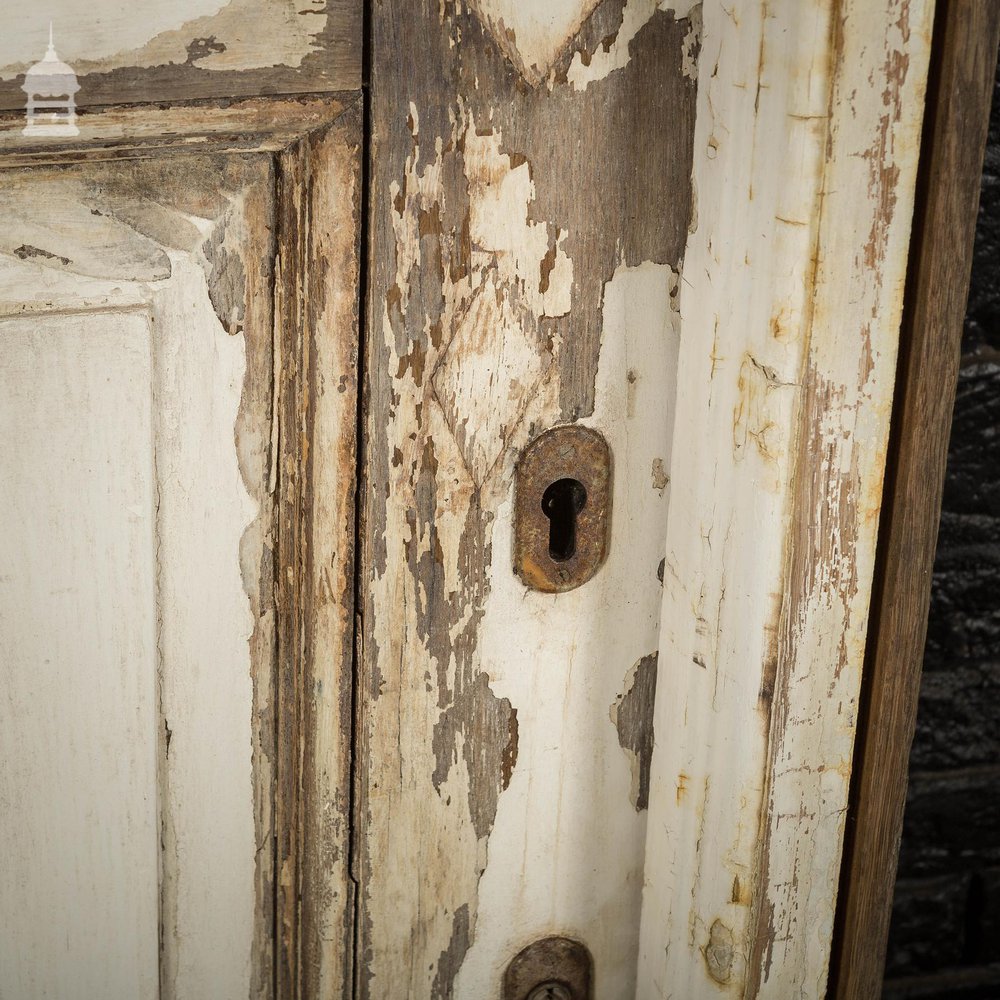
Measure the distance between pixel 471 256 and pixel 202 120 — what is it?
0.64 ft

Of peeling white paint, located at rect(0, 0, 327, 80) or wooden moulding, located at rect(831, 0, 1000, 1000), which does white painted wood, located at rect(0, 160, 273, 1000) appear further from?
wooden moulding, located at rect(831, 0, 1000, 1000)

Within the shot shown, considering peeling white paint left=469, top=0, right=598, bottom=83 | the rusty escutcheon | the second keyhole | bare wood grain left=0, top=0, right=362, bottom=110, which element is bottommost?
the rusty escutcheon

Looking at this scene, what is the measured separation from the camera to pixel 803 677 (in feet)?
2.78

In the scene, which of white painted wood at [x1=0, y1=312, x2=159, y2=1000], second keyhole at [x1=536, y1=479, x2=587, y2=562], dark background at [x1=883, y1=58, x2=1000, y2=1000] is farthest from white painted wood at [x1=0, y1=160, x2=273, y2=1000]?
dark background at [x1=883, y1=58, x2=1000, y2=1000]

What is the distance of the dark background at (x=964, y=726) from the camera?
50.4 inches

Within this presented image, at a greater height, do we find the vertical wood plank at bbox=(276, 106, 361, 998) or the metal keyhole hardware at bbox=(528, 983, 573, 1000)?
the vertical wood plank at bbox=(276, 106, 361, 998)

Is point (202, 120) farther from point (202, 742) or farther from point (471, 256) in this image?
point (202, 742)

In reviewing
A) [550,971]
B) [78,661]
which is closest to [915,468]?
[550,971]

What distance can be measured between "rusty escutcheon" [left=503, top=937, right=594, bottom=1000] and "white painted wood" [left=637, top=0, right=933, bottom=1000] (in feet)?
0.20

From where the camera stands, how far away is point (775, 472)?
80 centimetres

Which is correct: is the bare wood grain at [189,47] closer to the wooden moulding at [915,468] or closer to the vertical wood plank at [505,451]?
the vertical wood plank at [505,451]

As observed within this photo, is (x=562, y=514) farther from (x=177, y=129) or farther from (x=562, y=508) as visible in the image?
(x=177, y=129)

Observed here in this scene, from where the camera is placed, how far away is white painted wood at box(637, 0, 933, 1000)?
0.74m

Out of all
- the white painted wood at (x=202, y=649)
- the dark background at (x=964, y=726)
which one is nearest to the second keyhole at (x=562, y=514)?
the white painted wood at (x=202, y=649)
